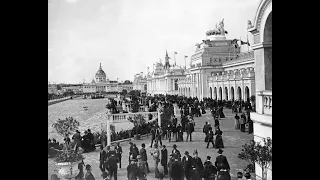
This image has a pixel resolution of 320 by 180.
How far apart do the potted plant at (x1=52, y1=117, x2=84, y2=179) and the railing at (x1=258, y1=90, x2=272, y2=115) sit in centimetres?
319

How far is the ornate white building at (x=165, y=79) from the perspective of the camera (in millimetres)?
5620

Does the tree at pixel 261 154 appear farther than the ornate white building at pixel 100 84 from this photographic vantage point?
No

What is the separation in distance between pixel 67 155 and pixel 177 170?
1.95 m

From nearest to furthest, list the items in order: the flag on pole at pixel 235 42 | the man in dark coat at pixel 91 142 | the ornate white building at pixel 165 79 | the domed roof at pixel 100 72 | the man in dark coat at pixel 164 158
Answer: the man in dark coat at pixel 164 158
the man in dark coat at pixel 91 142
the domed roof at pixel 100 72
the flag on pole at pixel 235 42
the ornate white building at pixel 165 79

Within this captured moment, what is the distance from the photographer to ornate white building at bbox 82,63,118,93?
17.2 ft

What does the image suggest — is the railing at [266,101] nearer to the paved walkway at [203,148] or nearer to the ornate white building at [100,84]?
the paved walkway at [203,148]

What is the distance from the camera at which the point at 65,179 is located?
4773 mm

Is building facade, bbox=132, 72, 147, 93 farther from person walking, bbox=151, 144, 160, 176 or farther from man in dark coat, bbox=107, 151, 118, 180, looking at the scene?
man in dark coat, bbox=107, 151, 118, 180

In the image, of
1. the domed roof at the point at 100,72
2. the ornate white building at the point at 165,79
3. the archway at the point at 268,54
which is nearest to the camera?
the archway at the point at 268,54

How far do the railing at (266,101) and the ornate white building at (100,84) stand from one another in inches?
111

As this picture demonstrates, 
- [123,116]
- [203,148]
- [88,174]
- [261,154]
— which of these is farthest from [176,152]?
[88,174]

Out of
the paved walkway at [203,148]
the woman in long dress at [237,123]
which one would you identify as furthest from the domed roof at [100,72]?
the woman in long dress at [237,123]
